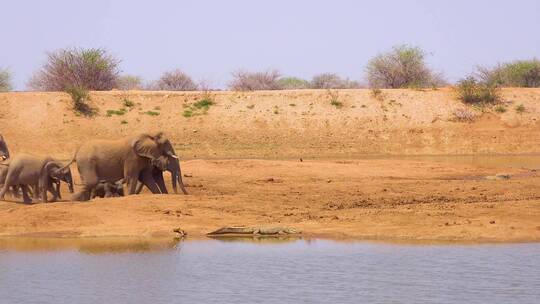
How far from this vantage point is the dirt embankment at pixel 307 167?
19.3 meters

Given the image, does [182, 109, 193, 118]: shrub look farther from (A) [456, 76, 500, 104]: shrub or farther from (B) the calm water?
(B) the calm water

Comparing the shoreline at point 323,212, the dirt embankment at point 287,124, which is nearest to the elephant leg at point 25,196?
the shoreline at point 323,212

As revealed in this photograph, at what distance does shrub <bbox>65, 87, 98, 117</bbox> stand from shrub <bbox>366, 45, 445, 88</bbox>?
21.6 meters

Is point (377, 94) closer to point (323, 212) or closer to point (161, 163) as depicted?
point (161, 163)

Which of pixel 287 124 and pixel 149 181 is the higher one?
pixel 287 124

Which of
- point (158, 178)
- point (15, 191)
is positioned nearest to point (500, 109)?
point (158, 178)

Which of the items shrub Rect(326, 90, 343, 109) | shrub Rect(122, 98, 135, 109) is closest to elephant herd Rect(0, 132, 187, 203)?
shrub Rect(122, 98, 135, 109)

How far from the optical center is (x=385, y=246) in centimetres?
1747

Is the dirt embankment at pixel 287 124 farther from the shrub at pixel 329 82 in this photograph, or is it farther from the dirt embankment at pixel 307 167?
the shrub at pixel 329 82

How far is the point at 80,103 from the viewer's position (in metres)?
46.3

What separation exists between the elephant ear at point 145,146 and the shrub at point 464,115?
2668 centimetres

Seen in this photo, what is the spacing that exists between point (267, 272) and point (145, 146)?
786 centimetres

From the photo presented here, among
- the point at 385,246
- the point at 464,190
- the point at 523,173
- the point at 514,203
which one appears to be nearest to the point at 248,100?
the point at 523,173

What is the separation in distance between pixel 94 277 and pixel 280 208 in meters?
6.90
